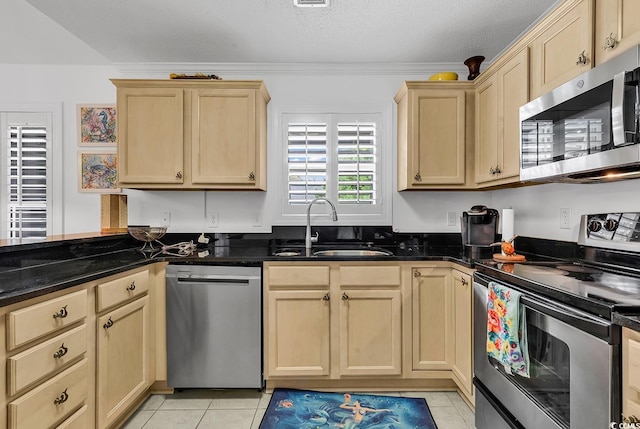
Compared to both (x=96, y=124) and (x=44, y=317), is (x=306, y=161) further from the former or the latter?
(x=44, y=317)

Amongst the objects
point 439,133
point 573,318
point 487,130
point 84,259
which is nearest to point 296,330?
point 84,259

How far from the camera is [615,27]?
4.30 ft

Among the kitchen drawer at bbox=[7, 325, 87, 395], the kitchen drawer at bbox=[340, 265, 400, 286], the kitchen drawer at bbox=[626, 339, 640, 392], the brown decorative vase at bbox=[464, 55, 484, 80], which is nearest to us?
the kitchen drawer at bbox=[626, 339, 640, 392]

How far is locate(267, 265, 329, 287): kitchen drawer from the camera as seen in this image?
214cm

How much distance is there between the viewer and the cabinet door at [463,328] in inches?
75.0

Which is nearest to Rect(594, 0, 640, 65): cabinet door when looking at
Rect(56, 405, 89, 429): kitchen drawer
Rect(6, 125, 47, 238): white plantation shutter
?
Rect(56, 405, 89, 429): kitchen drawer

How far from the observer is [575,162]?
53.9 inches

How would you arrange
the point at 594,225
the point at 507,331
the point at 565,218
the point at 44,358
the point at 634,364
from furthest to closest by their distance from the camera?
the point at 565,218, the point at 594,225, the point at 507,331, the point at 44,358, the point at 634,364

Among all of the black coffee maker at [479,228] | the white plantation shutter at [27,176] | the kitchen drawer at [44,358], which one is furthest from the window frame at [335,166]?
the white plantation shutter at [27,176]

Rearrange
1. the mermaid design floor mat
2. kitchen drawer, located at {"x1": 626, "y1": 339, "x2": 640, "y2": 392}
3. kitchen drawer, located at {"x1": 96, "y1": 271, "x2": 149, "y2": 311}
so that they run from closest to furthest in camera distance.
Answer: kitchen drawer, located at {"x1": 626, "y1": 339, "x2": 640, "y2": 392} < kitchen drawer, located at {"x1": 96, "y1": 271, "x2": 149, "y2": 311} < the mermaid design floor mat

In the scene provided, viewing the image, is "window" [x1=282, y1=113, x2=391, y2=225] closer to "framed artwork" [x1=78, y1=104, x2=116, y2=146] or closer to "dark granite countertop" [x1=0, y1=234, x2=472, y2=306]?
"dark granite countertop" [x1=0, y1=234, x2=472, y2=306]

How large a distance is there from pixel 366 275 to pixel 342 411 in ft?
2.71

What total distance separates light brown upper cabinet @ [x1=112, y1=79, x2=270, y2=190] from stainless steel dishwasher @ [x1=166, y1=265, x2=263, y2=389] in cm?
74

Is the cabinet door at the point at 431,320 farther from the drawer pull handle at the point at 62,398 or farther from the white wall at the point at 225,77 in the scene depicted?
the drawer pull handle at the point at 62,398
